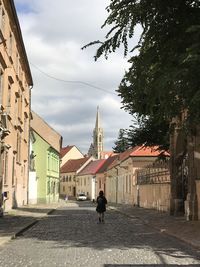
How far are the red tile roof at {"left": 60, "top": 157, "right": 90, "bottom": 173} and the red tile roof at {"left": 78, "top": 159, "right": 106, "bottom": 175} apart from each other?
434 cm

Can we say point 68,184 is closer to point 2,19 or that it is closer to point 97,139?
point 97,139

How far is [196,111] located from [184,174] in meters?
17.4

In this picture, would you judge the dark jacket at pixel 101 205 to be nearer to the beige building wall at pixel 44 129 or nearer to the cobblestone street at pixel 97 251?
the cobblestone street at pixel 97 251

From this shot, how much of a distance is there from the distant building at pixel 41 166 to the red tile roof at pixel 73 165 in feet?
163

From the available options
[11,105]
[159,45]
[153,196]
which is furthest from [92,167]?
[159,45]

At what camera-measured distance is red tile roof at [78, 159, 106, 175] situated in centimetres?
10247

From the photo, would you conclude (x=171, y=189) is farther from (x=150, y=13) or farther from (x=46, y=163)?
(x=46, y=163)

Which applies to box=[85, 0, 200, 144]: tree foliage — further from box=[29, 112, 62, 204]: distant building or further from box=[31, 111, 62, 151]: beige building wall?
box=[31, 111, 62, 151]: beige building wall

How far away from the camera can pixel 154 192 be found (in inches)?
1539

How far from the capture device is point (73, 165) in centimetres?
12456

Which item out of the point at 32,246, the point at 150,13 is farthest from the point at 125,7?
the point at 32,246

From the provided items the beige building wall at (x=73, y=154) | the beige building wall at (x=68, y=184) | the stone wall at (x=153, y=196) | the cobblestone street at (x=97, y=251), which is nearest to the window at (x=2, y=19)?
the cobblestone street at (x=97, y=251)

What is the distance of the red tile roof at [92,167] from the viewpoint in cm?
10247

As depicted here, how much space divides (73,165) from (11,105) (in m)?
93.8
